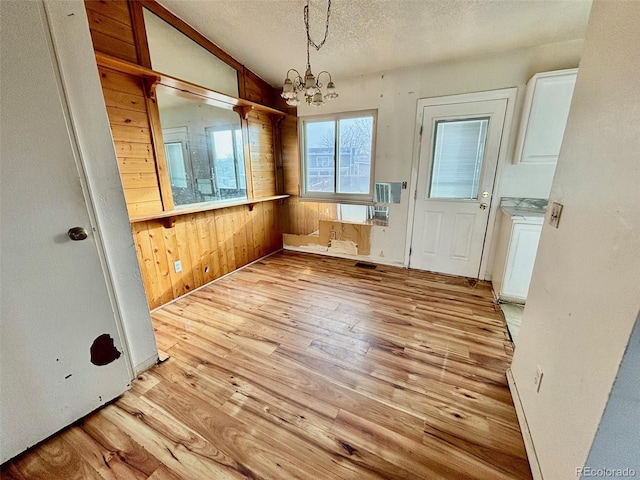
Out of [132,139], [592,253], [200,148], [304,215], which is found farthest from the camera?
[304,215]

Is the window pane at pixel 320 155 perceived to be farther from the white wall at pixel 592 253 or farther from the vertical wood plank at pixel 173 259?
the white wall at pixel 592 253

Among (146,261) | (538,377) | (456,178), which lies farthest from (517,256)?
(146,261)

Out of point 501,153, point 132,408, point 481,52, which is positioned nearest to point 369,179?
point 501,153

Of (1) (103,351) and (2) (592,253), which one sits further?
(1) (103,351)

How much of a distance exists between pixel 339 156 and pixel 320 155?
304 millimetres

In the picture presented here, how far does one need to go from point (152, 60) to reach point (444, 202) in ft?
10.9

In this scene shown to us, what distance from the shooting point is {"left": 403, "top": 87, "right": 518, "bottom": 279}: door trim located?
265 centimetres

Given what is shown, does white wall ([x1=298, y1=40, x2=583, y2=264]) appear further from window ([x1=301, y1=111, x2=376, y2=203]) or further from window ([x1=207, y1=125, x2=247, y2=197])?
window ([x1=207, y1=125, x2=247, y2=197])

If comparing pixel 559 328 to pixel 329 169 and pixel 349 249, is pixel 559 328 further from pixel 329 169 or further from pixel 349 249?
pixel 329 169

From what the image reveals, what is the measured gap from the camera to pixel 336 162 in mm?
3682

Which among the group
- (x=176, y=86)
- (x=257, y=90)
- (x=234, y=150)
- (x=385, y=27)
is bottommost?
(x=234, y=150)

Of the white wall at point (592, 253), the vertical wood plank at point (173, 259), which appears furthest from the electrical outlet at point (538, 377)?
the vertical wood plank at point (173, 259)

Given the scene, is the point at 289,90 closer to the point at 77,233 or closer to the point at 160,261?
the point at 77,233

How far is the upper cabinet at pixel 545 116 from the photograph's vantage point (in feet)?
7.36
